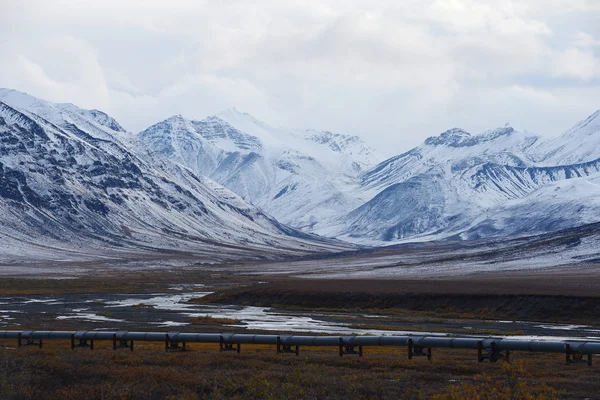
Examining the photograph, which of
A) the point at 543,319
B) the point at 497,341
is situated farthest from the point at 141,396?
the point at 543,319

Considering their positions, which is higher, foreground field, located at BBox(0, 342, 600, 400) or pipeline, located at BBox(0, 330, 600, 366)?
pipeline, located at BBox(0, 330, 600, 366)

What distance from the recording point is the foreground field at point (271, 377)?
95.2 ft

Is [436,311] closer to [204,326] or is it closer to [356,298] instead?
[356,298]

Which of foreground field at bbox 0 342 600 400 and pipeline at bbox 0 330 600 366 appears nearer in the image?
foreground field at bbox 0 342 600 400

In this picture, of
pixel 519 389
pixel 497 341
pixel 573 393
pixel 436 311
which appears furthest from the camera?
pixel 436 311

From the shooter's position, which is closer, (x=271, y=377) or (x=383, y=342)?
(x=271, y=377)

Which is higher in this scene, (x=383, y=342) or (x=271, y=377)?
(x=383, y=342)

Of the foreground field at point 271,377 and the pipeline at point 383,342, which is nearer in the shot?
the foreground field at point 271,377

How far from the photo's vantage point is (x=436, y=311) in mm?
92688

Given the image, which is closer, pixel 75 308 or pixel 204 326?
pixel 204 326

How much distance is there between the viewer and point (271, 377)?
33594mm

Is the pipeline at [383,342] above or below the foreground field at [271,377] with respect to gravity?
above

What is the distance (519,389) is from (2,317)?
6357cm

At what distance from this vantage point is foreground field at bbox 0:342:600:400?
29.0 m
